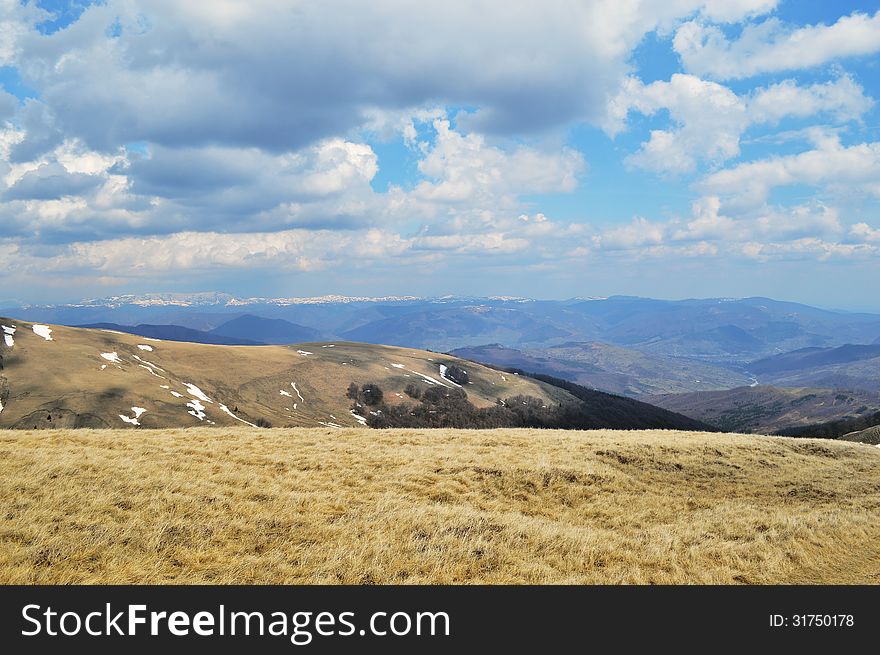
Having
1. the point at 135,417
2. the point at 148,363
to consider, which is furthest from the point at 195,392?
the point at 148,363

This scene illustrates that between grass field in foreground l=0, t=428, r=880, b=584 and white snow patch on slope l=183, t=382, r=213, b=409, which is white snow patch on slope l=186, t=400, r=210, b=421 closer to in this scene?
white snow patch on slope l=183, t=382, r=213, b=409

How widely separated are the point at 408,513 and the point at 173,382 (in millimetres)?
128689

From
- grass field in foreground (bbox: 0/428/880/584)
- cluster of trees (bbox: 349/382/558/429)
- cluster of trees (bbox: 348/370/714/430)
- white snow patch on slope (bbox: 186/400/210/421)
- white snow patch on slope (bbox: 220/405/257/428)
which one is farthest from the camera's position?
cluster of trees (bbox: 348/370/714/430)

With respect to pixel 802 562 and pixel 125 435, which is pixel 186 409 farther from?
pixel 802 562

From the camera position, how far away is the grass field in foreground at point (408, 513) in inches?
467

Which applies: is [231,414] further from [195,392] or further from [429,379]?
[429,379]

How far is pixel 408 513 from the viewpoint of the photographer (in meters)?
16.0

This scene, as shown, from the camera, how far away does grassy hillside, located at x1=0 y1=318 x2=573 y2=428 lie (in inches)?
3826

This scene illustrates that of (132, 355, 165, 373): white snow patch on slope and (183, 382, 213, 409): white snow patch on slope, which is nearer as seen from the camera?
(183, 382, 213, 409): white snow patch on slope

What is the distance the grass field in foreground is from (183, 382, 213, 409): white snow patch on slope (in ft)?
327

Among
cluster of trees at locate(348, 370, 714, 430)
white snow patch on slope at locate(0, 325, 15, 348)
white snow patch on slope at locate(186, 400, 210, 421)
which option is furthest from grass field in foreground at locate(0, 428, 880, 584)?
white snow patch on slope at locate(0, 325, 15, 348)

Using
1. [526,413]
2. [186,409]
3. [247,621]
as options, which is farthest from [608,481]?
[526,413]

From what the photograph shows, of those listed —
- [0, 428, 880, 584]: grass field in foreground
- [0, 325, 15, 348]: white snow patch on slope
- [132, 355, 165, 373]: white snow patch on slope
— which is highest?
[0, 325, 15, 348]: white snow patch on slope

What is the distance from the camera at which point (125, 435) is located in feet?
86.0
